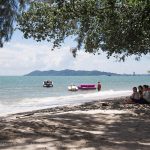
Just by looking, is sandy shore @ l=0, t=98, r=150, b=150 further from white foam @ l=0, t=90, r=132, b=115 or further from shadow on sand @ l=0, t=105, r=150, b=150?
white foam @ l=0, t=90, r=132, b=115

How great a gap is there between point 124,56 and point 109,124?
25403mm

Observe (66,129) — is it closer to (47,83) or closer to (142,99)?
(142,99)

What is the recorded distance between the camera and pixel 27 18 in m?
26.4

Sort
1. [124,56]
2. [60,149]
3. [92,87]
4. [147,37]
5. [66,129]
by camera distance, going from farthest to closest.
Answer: [92,87]
[124,56]
[147,37]
[66,129]
[60,149]

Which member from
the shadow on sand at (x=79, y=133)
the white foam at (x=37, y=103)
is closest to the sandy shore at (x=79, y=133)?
the shadow on sand at (x=79, y=133)

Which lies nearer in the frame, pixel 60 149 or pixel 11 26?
pixel 60 149

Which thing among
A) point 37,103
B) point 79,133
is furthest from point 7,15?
point 37,103

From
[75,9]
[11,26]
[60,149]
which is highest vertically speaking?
[75,9]

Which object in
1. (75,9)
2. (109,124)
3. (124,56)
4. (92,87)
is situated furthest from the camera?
(92,87)

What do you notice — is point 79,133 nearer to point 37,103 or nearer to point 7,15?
point 7,15

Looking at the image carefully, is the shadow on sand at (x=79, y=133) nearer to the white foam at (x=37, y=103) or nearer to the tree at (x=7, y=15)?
the tree at (x=7, y=15)

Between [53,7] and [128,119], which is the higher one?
[53,7]

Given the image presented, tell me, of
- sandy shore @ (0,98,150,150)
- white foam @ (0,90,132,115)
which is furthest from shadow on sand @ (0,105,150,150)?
white foam @ (0,90,132,115)

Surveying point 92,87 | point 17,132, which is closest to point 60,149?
point 17,132
